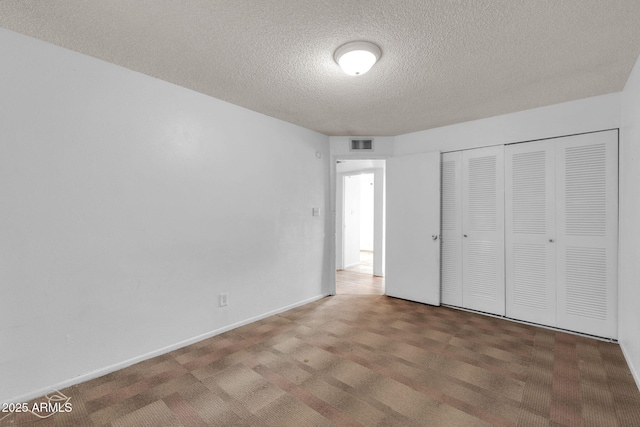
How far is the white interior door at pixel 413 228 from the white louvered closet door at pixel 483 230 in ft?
1.12

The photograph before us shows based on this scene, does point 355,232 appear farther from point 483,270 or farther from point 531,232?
point 531,232

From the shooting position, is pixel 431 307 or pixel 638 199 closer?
pixel 638 199

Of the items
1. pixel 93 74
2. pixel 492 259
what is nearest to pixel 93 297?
pixel 93 74

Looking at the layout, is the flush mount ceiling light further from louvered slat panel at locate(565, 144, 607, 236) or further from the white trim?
the white trim

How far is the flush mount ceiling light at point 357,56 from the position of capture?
6.35 feet

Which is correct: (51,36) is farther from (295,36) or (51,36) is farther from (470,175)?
(470,175)

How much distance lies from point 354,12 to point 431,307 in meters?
3.46

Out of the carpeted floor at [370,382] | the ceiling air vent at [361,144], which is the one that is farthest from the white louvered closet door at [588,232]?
the ceiling air vent at [361,144]

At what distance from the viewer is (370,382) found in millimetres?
2086

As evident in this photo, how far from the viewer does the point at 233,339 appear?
2811 mm

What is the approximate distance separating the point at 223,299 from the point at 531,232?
342 centimetres

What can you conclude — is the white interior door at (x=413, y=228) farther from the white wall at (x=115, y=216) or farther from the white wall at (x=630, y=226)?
the white wall at (x=115, y=216)

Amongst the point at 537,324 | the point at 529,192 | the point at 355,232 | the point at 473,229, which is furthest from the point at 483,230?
the point at 355,232

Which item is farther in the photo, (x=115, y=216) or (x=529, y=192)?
(x=529, y=192)
